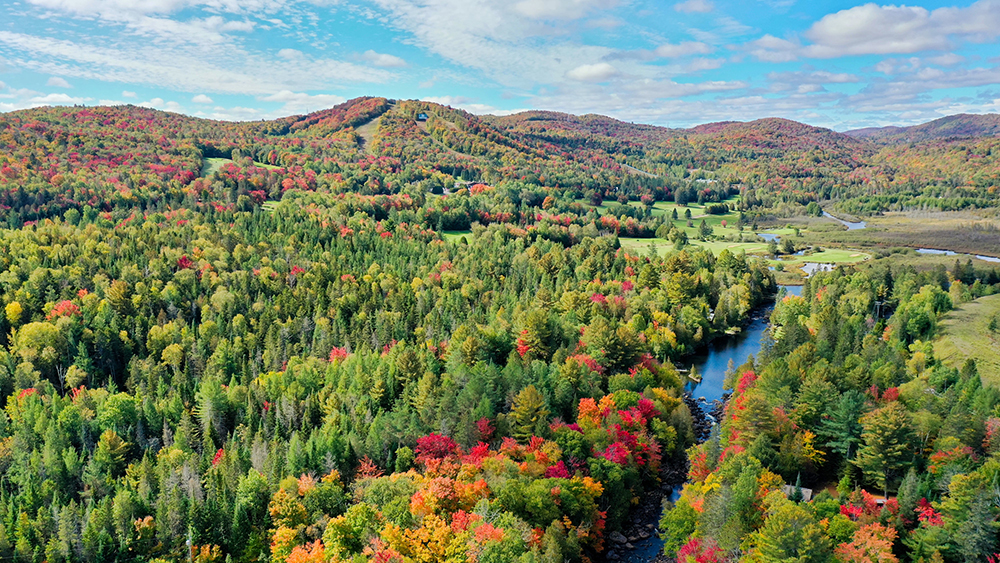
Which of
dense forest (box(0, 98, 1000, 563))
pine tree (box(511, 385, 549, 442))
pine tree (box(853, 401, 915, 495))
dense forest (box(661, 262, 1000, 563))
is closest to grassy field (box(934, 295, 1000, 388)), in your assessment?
dense forest (box(0, 98, 1000, 563))

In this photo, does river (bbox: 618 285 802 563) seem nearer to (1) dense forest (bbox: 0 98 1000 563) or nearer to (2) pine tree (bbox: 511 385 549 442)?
(1) dense forest (bbox: 0 98 1000 563)

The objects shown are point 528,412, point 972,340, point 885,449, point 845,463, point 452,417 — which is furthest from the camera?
point 972,340

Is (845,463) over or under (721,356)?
over

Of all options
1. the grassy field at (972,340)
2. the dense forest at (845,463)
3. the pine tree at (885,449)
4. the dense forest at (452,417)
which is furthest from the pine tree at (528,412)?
the grassy field at (972,340)

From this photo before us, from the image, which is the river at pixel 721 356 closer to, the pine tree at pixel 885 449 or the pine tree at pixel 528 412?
the pine tree at pixel 528 412

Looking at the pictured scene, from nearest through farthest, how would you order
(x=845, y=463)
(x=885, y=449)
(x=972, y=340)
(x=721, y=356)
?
(x=885, y=449) < (x=845, y=463) < (x=972, y=340) < (x=721, y=356)

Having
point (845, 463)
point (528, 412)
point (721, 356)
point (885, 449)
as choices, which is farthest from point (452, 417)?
point (721, 356)

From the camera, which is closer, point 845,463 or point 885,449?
point 885,449

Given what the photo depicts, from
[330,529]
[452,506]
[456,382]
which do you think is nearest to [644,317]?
[456,382]

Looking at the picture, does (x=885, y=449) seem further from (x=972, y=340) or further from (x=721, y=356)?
(x=972, y=340)
